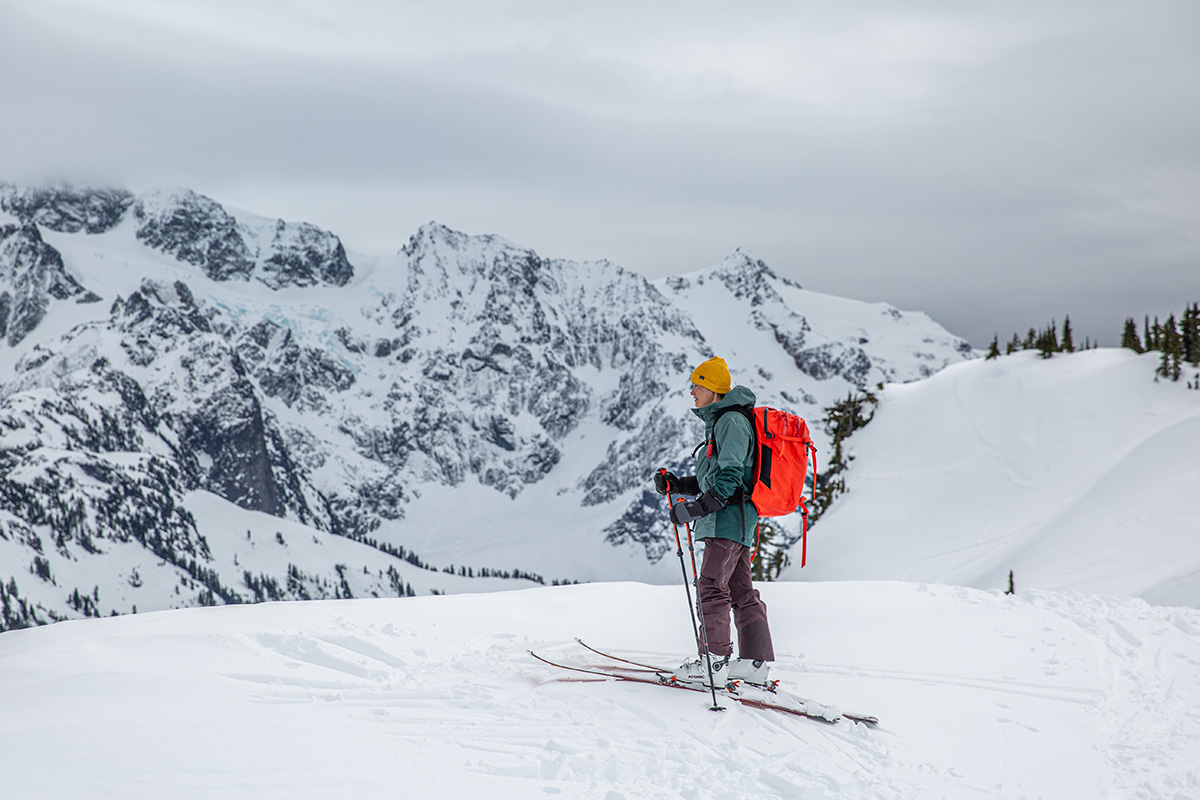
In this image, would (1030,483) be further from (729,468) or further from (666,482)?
(729,468)

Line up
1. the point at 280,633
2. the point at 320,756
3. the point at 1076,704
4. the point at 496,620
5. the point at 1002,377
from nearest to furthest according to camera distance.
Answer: the point at 320,756, the point at 1076,704, the point at 280,633, the point at 496,620, the point at 1002,377

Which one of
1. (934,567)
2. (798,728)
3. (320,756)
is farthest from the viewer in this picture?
(934,567)

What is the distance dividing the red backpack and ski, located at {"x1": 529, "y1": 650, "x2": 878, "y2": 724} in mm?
1468

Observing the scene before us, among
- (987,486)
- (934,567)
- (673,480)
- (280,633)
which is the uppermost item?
(673,480)

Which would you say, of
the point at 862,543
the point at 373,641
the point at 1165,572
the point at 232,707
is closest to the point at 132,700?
the point at 232,707

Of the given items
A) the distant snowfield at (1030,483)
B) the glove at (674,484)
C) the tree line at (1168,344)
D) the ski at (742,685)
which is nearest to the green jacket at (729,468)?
the glove at (674,484)

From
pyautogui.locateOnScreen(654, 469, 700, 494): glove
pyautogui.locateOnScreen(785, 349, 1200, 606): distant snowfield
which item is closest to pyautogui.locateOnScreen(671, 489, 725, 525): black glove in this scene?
pyautogui.locateOnScreen(654, 469, 700, 494): glove

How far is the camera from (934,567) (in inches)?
1231

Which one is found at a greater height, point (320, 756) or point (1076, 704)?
point (320, 756)

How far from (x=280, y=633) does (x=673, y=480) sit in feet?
15.3

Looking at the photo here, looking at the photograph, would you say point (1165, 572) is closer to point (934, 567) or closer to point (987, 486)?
point (934, 567)

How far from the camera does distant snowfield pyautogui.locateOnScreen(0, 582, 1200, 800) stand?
5.31 metres

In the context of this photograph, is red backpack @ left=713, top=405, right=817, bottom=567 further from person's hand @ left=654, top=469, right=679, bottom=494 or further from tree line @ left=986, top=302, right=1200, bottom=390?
tree line @ left=986, top=302, right=1200, bottom=390

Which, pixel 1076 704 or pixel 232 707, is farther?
pixel 1076 704
